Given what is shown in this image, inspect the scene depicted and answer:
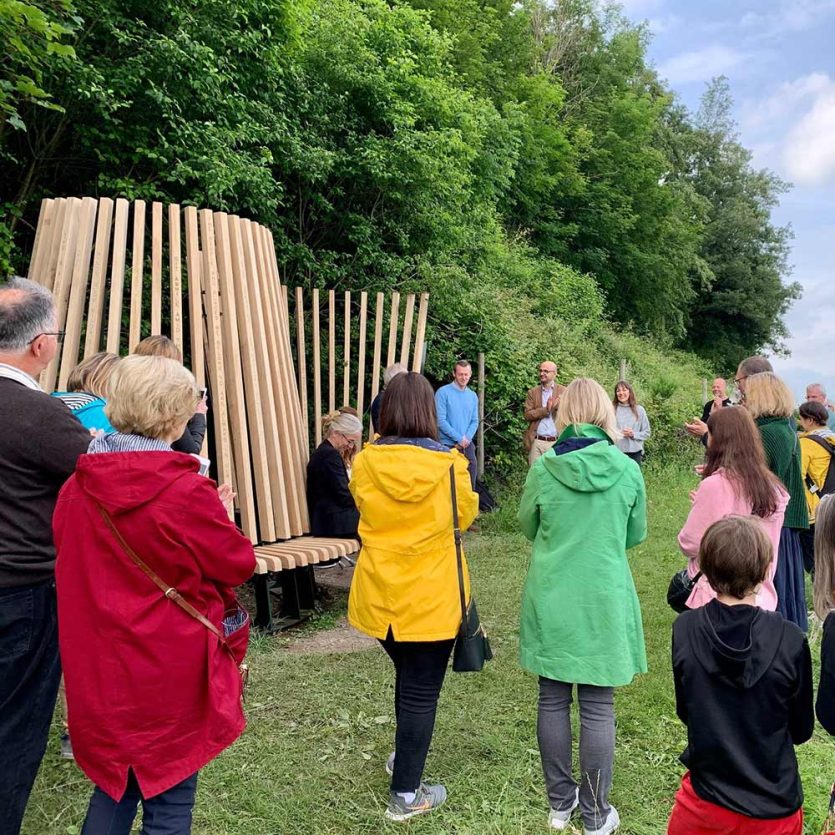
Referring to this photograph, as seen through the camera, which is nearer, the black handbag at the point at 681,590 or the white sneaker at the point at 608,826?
the white sneaker at the point at 608,826

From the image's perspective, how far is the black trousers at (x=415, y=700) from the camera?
10.0ft

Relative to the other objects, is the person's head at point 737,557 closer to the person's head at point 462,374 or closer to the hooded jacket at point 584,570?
the hooded jacket at point 584,570

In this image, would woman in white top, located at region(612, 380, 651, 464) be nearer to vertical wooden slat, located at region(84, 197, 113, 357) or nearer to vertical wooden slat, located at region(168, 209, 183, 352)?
vertical wooden slat, located at region(168, 209, 183, 352)

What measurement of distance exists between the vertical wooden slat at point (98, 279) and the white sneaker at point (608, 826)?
384cm

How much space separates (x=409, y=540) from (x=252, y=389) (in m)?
2.82

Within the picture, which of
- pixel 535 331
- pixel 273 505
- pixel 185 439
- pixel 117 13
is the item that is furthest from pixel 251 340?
pixel 535 331

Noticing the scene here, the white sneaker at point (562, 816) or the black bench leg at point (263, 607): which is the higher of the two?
the white sneaker at point (562, 816)

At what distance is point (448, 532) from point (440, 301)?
770 cm

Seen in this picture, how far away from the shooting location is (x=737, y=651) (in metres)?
2.18

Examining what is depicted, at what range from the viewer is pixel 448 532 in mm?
3152

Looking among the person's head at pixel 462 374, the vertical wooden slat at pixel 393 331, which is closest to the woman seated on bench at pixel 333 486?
the vertical wooden slat at pixel 393 331

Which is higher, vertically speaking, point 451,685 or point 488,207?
point 488,207

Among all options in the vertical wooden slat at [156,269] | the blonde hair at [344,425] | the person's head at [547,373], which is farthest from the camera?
the person's head at [547,373]

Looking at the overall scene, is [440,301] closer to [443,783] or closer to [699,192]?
[443,783]
